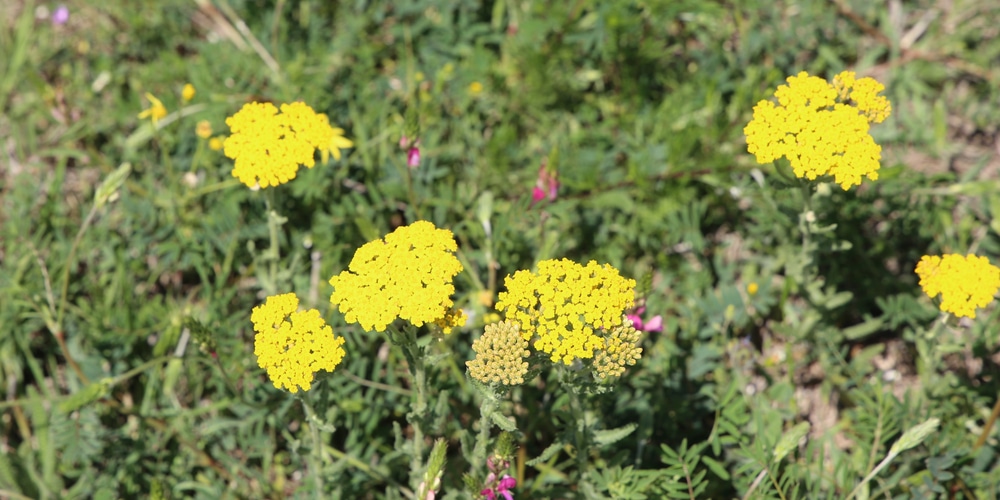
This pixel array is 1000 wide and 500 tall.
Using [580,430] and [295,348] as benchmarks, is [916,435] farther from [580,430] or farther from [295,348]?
[295,348]

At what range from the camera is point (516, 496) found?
420 centimetres

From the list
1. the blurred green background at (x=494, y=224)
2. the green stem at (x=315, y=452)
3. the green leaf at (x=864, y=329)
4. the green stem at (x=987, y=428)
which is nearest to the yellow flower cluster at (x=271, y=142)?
the blurred green background at (x=494, y=224)

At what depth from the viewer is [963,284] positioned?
3.65 meters

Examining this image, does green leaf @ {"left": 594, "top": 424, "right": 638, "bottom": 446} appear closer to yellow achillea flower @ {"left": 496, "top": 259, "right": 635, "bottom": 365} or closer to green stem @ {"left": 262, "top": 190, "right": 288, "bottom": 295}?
yellow achillea flower @ {"left": 496, "top": 259, "right": 635, "bottom": 365}

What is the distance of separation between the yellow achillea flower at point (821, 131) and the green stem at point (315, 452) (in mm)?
2176

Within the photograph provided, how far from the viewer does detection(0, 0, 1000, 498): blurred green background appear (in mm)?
4410

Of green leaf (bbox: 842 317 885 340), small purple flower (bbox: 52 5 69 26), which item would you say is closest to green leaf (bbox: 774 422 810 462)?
green leaf (bbox: 842 317 885 340)

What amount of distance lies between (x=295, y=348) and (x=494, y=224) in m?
1.96

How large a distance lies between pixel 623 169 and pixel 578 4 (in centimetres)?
116

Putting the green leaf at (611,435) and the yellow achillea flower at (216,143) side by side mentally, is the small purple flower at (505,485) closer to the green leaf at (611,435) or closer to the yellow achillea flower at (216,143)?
the green leaf at (611,435)

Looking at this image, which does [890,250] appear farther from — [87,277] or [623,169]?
[87,277]

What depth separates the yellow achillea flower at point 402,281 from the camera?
3090 mm

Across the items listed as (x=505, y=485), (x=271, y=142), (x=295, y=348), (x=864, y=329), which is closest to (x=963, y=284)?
(x=864, y=329)

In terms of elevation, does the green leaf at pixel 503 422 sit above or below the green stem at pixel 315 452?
above
